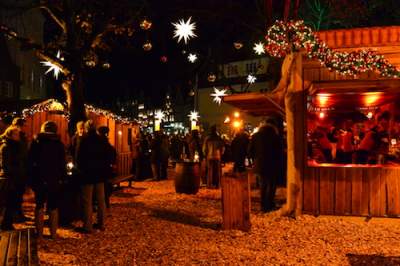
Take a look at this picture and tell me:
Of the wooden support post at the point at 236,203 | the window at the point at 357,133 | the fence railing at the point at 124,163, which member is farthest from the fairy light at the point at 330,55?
the fence railing at the point at 124,163

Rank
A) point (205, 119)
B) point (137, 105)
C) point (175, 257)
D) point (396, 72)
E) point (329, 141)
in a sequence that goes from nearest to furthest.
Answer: point (175, 257) → point (396, 72) → point (329, 141) → point (205, 119) → point (137, 105)

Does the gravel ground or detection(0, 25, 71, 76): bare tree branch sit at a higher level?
detection(0, 25, 71, 76): bare tree branch

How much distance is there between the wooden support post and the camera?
7805 mm

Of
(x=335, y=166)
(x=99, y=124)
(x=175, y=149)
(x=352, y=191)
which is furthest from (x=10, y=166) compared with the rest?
(x=175, y=149)

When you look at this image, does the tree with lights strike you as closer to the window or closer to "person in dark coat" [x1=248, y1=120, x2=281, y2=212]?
"person in dark coat" [x1=248, y1=120, x2=281, y2=212]

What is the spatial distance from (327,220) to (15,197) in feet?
19.0

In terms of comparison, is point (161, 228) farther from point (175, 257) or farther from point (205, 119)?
point (205, 119)

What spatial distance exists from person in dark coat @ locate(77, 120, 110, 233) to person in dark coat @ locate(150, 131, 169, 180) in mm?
7796

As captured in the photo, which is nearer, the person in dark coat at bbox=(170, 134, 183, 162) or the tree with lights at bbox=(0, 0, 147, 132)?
the tree with lights at bbox=(0, 0, 147, 132)

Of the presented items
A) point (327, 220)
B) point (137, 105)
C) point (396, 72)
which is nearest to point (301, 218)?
point (327, 220)

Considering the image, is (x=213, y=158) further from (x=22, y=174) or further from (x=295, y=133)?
(x=22, y=174)

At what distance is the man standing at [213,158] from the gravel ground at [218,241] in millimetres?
3966

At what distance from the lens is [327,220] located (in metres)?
8.56

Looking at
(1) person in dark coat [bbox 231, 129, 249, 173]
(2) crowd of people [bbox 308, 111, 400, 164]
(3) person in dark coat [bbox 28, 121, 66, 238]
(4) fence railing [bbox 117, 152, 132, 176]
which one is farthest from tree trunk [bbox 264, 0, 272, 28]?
(4) fence railing [bbox 117, 152, 132, 176]
